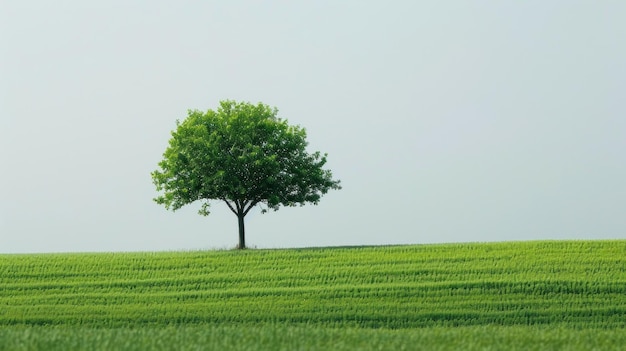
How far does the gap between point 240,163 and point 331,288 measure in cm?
1003

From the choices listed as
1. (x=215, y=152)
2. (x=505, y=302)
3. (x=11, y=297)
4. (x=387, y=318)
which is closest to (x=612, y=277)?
(x=505, y=302)

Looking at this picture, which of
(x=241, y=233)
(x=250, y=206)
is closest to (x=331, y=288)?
(x=241, y=233)

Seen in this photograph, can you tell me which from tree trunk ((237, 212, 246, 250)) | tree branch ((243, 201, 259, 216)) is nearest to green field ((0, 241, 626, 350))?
tree trunk ((237, 212, 246, 250))

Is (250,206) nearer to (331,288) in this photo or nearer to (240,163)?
(240,163)

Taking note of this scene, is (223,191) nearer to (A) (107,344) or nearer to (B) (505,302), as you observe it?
(B) (505,302)

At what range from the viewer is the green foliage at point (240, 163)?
37.3m

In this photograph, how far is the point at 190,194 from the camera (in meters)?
37.6

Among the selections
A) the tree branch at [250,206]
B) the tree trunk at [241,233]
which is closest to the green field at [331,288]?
the tree trunk at [241,233]

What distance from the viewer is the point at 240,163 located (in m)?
37.3

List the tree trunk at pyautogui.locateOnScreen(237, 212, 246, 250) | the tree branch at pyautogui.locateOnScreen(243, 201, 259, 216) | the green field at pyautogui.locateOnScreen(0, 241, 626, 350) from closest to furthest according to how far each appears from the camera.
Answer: the green field at pyautogui.locateOnScreen(0, 241, 626, 350), the tree trunk at pyautogui.locateOnScreen(237, 212, 246, 250), the tree branch at pyautogui.locateOnScreen(243, 201, 259, 216)

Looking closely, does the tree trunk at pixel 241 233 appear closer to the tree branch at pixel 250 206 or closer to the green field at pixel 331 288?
the tree branch at pixel 250 206

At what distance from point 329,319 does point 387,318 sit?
185cm

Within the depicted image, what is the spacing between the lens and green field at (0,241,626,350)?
26312 millimetres

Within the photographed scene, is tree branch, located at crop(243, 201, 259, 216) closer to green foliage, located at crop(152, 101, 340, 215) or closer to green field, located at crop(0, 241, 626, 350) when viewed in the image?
green foliage, located at crop(152, 101, 340, 215)
